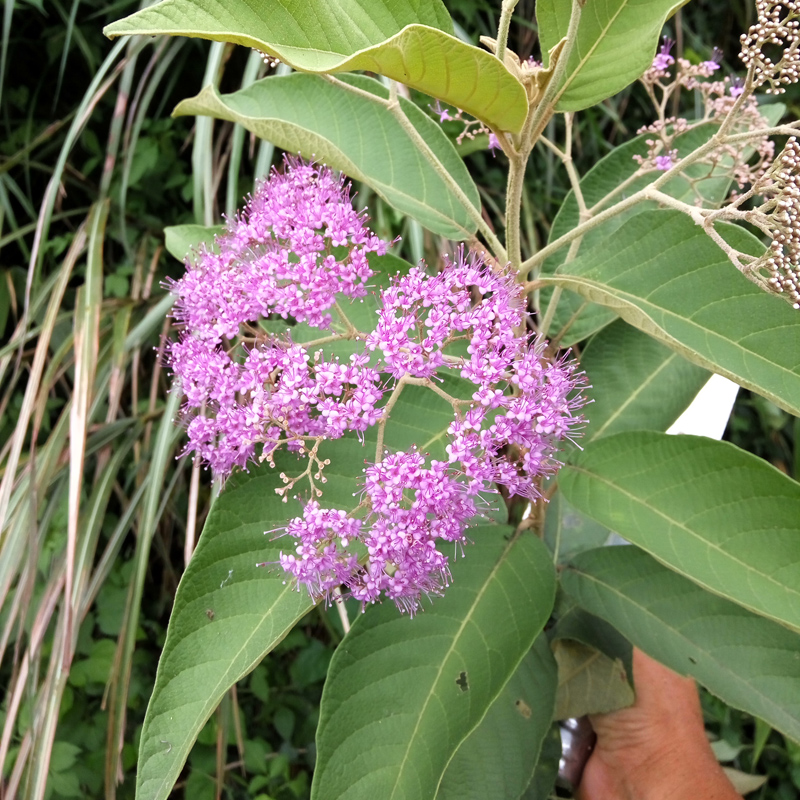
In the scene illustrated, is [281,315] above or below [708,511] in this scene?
above

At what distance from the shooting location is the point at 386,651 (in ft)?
2.87

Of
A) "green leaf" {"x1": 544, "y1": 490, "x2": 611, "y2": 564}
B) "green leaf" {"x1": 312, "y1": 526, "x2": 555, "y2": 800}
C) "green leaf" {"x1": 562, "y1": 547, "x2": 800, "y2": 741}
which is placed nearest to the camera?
"green leaf" {"x1": 312, "y1": 526, "x2": 555, "y2": 800}

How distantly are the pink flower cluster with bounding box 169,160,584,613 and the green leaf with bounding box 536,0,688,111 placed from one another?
0.77 feet

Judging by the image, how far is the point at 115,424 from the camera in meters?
1.89

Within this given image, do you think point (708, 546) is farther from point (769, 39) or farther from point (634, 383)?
point (769, 39)

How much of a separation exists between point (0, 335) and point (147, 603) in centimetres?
97

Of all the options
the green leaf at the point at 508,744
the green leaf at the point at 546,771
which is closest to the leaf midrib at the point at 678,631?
the green leaf at the point at 508,744

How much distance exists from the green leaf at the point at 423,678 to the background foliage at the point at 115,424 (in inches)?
32.5

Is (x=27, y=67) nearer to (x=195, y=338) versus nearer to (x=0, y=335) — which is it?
(x=0, y=335)

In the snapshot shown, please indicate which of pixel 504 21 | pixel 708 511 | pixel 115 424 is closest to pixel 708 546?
pixel 708 511

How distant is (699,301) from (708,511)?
0.25 metres

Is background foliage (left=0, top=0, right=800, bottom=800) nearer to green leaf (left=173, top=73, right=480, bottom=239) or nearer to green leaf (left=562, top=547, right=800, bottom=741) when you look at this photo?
green leaf (left=173, top=73, right=480, bottom=239)

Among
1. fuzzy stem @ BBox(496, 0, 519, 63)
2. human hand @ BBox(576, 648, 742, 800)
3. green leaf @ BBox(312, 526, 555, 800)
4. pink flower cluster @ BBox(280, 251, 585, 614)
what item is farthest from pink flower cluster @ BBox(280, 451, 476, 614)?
human hand @ BBox(576, 648, 742, 800)

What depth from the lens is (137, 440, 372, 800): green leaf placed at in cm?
75
